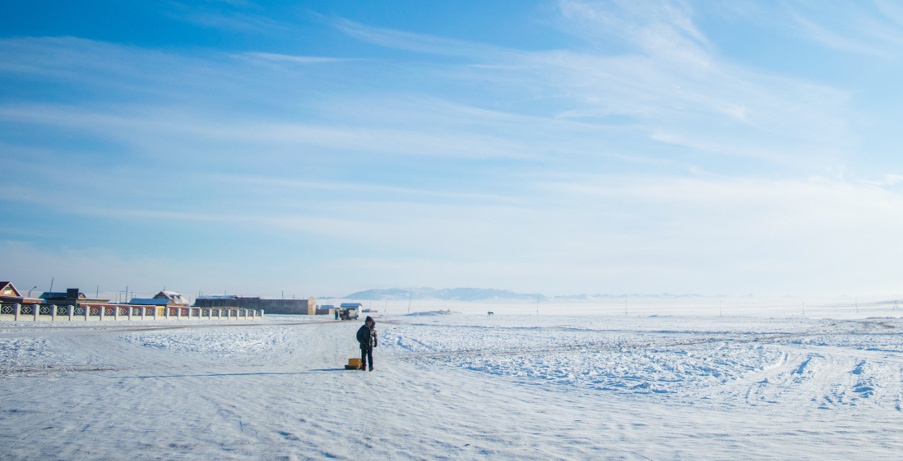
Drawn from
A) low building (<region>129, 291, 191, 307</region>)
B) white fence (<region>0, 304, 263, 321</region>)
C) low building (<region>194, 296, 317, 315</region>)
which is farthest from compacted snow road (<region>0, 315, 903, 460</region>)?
low building (<region>194, 296, 317, 315</region>)

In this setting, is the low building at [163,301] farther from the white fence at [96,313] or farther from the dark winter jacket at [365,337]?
the dark winter jacket at [365,337]

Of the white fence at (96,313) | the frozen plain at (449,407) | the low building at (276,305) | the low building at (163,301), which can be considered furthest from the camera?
the low building at (276,305)

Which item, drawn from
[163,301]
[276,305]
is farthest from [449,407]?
[276,305]

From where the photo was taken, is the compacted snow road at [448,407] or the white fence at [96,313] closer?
the compacted snow road at [448,407]

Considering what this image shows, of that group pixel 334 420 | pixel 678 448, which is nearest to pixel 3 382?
pixel 334 420

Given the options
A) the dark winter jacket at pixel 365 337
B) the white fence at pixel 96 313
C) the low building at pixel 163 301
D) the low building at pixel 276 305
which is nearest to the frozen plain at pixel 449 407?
the dark winter jacket at pixel 365 337

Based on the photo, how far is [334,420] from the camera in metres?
10.5

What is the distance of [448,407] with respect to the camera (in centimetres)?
1209

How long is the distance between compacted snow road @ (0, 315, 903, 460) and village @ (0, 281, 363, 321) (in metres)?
32.0

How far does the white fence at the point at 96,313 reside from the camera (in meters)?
47.5

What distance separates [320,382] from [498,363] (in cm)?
731

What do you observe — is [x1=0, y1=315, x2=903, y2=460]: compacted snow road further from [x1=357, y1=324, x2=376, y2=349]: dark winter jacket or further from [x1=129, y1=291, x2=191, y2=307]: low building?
[x1=129, y1=291, x2=191, y2=307]: low building

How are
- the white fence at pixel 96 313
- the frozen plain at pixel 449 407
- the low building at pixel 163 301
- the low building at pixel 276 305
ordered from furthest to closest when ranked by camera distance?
the low building at pixel 276 305, the low building at pixel 163 301, the white fence at pixel 96 313, the frozen plain at pixel 449 407

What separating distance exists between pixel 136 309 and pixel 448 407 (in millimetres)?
58258
